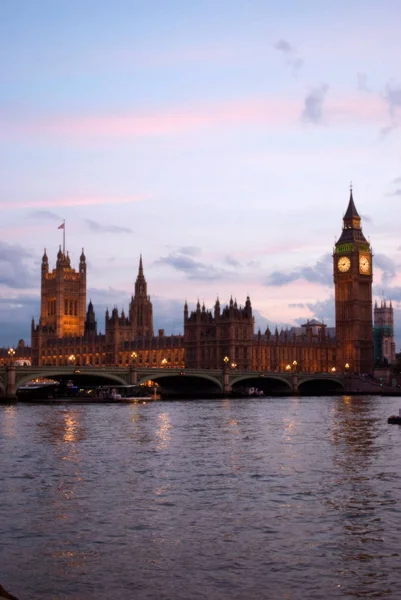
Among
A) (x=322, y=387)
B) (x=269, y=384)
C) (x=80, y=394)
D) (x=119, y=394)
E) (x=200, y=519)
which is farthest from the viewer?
(x=322, y=387)

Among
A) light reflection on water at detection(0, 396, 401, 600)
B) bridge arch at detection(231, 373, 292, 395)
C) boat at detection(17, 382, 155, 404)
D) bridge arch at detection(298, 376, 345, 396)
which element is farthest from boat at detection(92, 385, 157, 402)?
light reflection on water at detection(0, 396, 401, 600)

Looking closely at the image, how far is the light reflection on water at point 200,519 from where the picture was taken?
2125 cm

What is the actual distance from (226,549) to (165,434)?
38.2 meters

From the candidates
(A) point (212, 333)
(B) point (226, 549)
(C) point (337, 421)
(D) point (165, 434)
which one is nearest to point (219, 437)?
(D) point (165, 434)

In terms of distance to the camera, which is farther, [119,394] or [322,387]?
[322,387]

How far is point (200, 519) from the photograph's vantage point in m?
28.5

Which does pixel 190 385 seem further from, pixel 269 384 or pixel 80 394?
pixel 269 384

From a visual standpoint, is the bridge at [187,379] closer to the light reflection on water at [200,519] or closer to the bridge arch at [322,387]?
the bridge arch at [322,387]

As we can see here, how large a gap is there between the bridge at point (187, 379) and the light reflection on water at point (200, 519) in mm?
54959

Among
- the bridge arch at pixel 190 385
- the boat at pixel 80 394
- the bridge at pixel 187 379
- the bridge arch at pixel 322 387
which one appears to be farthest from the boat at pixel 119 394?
the bridge arch at pixel 322 387

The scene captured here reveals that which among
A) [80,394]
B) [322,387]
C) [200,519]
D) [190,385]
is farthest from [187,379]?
[200,519]

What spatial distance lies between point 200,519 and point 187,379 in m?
117

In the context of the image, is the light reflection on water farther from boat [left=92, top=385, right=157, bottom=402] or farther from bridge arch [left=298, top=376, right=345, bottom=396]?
bridge arch [left=298, top=376, right=345, bottom=396]

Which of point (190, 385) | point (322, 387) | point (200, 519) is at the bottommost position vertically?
point (200, 519)
